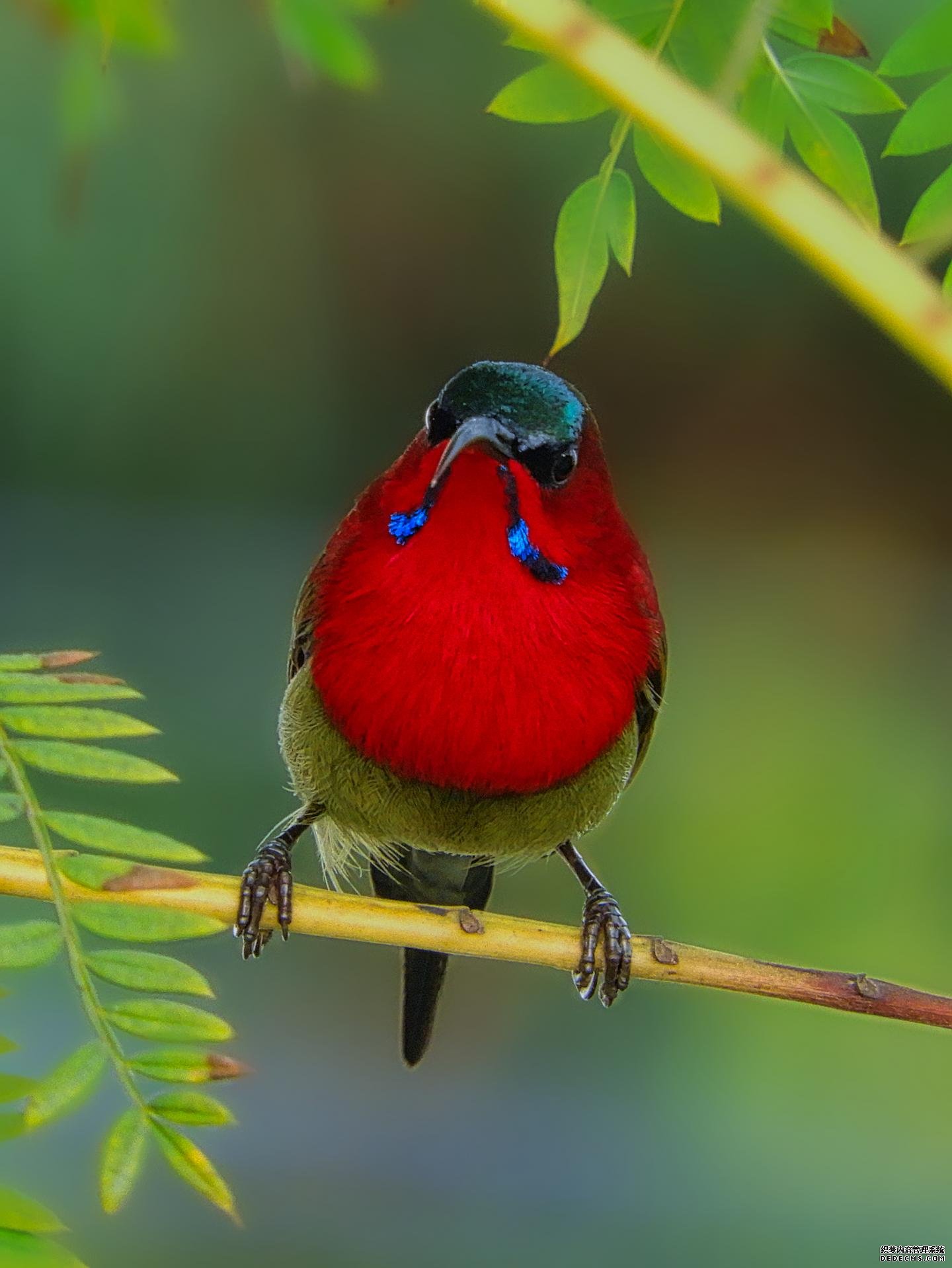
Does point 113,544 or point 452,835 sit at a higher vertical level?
point 113,544

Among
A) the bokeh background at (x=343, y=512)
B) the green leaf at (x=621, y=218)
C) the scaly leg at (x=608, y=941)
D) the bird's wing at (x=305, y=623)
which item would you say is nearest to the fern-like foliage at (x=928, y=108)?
the green leaf at (x=621, y=218)

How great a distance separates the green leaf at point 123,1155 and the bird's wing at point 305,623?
0.63m

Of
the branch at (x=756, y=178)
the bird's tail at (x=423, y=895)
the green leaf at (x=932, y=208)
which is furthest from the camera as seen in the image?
the bird's tail at (x=423, y=895)

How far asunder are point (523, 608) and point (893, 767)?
8.13ft

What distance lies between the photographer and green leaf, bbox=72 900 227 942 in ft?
1.87

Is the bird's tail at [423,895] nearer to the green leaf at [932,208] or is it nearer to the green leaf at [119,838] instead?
the green leaf at [119,838]

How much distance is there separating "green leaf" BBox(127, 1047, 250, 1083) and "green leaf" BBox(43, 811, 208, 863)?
0.08 meters

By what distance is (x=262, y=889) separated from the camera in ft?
4.33

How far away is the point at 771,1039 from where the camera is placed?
9.48ft

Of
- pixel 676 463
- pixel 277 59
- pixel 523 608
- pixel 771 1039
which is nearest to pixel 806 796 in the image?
pixel 771 1039

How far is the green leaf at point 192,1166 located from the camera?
527mm

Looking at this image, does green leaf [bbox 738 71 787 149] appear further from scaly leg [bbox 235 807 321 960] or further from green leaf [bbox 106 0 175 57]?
scaly leg [bbox 235 807 321 960]

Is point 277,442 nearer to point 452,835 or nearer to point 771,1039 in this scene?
point 771,1039

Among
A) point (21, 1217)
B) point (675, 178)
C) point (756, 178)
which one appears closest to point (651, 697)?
point (675, 178)
